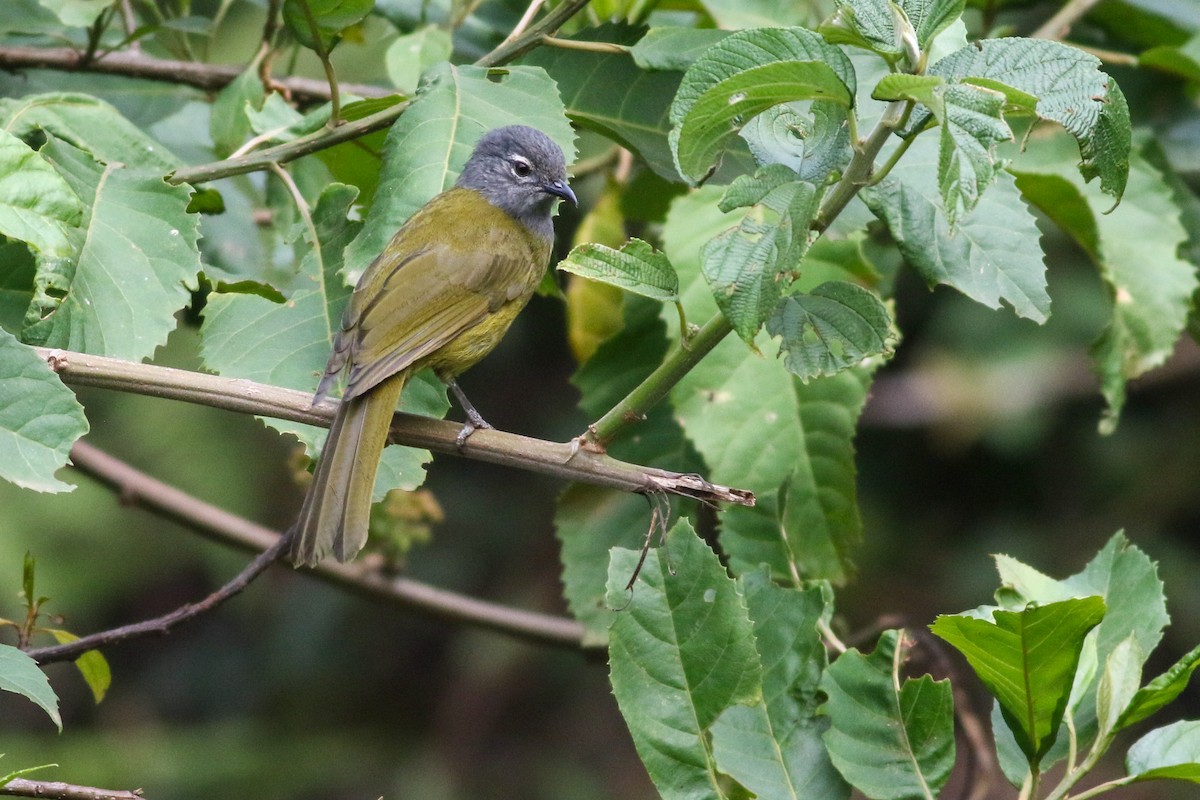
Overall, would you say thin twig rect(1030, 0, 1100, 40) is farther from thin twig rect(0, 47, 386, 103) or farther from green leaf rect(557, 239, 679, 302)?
green leaf rect(557, 239, 679, 302)

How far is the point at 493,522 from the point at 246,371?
17.0 ft

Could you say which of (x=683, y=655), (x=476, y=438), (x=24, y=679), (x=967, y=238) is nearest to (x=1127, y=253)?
(x=967, y=238)

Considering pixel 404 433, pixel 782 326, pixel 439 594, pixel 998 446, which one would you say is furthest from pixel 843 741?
pixel 998 446

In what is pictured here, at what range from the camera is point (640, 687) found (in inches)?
82.4

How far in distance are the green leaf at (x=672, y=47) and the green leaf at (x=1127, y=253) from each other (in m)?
0.94

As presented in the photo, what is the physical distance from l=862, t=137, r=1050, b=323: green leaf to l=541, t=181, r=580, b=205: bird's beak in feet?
3.98

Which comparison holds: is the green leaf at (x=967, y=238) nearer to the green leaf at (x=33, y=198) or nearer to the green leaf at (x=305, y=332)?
the green leaf at (x=305, y=332)

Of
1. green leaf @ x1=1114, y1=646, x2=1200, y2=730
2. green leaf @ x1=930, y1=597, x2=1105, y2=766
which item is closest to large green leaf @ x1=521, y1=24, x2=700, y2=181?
green leaf @ x1=930, y1=597, x2=1105, y2=766

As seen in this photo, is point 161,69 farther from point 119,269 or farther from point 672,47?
point 672,47

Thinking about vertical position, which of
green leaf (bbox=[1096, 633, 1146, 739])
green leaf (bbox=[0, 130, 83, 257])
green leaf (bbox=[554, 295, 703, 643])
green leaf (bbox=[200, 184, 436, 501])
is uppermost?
green leaf (bbox=[0, 130, 83, 257])

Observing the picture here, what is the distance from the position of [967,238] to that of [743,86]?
33.4 inches

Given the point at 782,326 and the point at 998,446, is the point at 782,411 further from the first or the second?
the point at 998,446

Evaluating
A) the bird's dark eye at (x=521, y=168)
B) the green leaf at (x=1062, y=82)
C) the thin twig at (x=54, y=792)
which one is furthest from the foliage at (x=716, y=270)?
the bird's dark eye at (x=521, y=168)

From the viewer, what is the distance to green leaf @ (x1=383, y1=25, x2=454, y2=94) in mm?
2887
